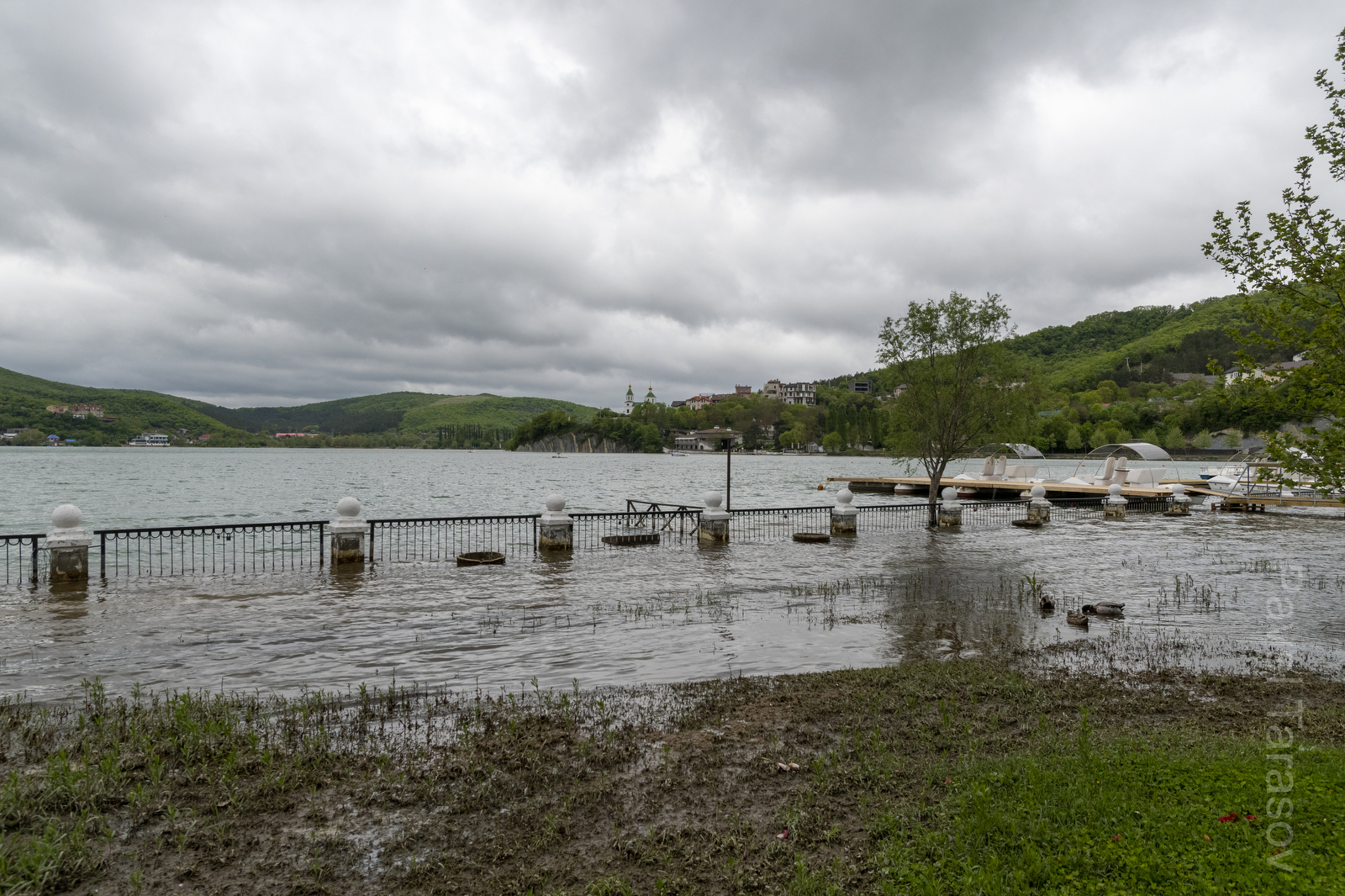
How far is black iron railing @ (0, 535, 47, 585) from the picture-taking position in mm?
13438

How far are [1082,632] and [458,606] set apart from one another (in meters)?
10.8

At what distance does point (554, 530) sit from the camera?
788 inches

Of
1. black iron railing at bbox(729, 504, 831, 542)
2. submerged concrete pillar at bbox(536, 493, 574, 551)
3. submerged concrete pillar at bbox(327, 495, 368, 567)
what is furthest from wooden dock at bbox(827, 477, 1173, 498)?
submerged concrete pillar at bbox(327, 495, 368, 567)

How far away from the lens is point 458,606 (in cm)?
1288

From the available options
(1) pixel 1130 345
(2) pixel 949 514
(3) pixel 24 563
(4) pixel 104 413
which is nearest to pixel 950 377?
(2) pixel 949 514

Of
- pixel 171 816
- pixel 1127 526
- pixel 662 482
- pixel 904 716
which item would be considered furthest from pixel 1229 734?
pixel 662 482

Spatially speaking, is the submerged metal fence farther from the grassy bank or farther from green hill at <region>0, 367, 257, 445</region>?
green hill at <region>0, 367, 257, 445</region>

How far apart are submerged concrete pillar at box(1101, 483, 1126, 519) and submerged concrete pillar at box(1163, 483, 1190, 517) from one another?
7.08 feet

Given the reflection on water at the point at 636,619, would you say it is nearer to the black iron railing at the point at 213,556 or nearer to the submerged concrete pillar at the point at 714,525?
the black iron railing at the point at 213,556

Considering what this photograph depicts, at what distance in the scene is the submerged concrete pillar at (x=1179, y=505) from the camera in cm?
3288

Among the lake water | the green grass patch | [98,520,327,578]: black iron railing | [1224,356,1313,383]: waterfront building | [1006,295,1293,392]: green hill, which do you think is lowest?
[98,520,327,578]: black iron railing

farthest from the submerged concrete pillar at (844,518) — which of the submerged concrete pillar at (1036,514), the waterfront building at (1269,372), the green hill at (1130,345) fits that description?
the green hill at (1130,345)

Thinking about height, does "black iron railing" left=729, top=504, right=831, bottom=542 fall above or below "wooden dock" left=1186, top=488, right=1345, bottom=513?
below

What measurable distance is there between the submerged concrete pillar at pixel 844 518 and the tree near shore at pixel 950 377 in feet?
17.3
